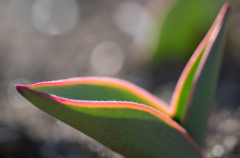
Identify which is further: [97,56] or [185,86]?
[97,56]

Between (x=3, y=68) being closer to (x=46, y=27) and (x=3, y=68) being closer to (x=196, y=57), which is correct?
(x=46, y=27)

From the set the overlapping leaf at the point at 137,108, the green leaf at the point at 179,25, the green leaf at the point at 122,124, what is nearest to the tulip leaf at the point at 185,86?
the overlapping leaf at the point at 137,108

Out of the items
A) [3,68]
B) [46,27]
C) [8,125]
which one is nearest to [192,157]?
[8,125]

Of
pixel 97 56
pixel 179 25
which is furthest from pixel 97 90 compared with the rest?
pixel 97 56

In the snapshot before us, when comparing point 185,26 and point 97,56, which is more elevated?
point 185,26

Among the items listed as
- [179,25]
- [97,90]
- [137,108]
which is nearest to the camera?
[137,108]

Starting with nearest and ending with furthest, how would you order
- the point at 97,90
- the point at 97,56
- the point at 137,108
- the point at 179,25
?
the point at 137,108, the point at 97,90, the point at 179,25, the point at 97,56

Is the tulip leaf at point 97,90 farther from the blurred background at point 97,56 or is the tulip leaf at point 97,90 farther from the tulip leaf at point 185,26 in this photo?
the tulip leaf at point 185,26

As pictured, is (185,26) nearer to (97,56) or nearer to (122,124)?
(97,56)
